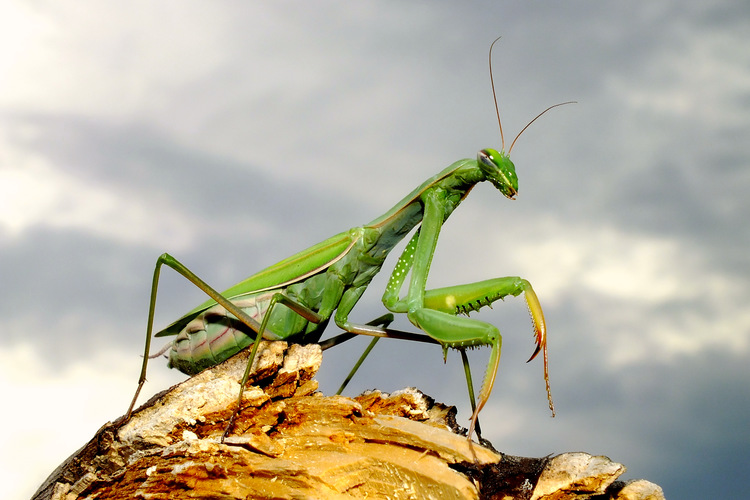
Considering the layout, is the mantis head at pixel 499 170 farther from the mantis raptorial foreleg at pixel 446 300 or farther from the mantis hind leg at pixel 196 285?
the mantis hind leg at pixel 196 285

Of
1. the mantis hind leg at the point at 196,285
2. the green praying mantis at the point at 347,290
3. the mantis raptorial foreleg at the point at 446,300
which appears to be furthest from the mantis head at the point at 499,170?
the mantis hind leg at the point at 196,285

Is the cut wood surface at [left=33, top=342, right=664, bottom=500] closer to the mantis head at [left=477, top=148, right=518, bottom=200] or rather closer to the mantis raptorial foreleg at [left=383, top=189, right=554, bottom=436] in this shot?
the mantis raptorial foreleg at [left=383, top=189, right=554, bottom=436]

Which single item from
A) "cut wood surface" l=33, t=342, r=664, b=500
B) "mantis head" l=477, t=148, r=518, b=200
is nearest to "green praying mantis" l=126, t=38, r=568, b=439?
"mantis head" l=477, t=148, r=518, b=200

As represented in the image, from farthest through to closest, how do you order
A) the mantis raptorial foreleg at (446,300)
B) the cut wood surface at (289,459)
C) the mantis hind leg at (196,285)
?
the mantis hind leg at (196,285)
the mantis raptorial foreleg at (446,300)
the cut wood surface at (289,459)

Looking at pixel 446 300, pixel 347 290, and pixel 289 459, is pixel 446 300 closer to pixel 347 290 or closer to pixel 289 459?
pixel 347 290

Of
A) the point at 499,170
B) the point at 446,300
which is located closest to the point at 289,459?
the point at 446,300

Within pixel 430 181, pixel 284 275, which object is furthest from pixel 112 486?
pixel 430 181
